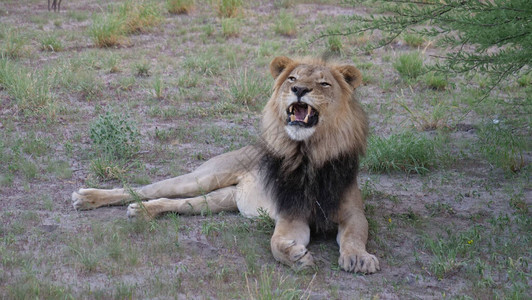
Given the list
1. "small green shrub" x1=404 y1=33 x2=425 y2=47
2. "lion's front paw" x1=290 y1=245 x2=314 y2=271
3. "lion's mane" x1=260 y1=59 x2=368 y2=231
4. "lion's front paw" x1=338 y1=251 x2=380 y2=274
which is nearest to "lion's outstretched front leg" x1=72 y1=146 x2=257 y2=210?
"lion's mane" x1=260 y1=59 x2=368 y2=231

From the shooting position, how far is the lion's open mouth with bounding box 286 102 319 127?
14.6ft

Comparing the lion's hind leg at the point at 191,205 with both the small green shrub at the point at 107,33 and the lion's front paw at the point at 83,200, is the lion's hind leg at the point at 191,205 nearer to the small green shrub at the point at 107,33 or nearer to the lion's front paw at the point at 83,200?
the lion's front paw at the point at 83,200

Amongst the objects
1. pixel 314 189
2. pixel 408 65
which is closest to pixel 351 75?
pixel 314 189

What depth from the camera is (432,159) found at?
21.3 feet

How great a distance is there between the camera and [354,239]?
440cm

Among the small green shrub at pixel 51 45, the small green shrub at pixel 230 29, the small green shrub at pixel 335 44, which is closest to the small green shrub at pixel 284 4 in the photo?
the small green shrub at pixel 230 29

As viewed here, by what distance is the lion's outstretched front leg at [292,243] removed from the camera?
4211 millimetres

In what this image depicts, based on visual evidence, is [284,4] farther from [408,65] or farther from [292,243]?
[292,243]

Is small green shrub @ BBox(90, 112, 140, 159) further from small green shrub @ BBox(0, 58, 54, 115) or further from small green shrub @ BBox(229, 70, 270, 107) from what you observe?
small green shrub @ BBox(229, 70, 270, 107)

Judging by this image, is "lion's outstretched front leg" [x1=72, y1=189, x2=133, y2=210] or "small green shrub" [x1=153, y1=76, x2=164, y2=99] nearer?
"lion's outstretched front leg" [x1=72, y1=189, x2=133, y2=210]

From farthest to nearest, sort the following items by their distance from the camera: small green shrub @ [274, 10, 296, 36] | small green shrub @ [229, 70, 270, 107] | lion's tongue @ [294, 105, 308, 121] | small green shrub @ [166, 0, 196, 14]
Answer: small green shrub @ [166, 0, 196, 14], small green shrub @ [274, 10, 296, 36], small green shrub @ [229, 70, 270, 107], lion's tongue @ [294, 105, 308, 121]

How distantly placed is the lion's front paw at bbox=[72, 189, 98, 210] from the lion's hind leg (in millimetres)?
405

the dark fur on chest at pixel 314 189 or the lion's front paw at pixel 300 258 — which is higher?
the dark fur on chest at pixel 314 189

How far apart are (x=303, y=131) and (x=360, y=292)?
1110 mm
